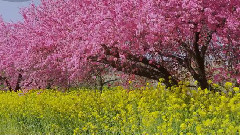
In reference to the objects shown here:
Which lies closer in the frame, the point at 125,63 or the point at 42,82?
the point at 125,63

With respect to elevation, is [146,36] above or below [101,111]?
above

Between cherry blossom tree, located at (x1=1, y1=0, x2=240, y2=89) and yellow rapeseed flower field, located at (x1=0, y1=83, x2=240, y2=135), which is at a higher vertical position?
cherry blossom tree, located at (x1=1, y1=0, x2=240, y2=89)

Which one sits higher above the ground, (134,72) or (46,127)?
(134,72)

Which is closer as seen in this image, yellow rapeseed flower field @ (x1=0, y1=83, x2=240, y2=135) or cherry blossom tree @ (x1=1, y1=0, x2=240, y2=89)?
cherry blossom tree @ (x1=1, y1=0, x2=240, y2=89)

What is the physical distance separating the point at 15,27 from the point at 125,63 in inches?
534

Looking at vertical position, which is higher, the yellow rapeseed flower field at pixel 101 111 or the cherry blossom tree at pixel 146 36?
the cherry blossom tree at pixel 146 36

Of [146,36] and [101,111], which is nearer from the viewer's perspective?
[146,36]

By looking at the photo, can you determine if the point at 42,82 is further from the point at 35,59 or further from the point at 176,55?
Result: the point at 176,55

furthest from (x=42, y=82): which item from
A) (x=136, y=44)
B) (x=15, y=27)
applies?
(x=136, y=44)

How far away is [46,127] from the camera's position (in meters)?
10.7

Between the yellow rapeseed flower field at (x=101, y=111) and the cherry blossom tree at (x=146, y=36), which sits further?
the yellow rapeseed flower field at (x=101, y=111)

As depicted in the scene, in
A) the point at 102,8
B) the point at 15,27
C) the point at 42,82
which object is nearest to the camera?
the point at 102,8

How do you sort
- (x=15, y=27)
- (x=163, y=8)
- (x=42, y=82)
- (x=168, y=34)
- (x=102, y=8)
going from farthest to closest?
(x=15, y=27)
(x=42, y=82)
(x=102, y=8)
(x=168, y=34)
(x=163, y=8)

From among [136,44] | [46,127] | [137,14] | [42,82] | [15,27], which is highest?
[15,27]
